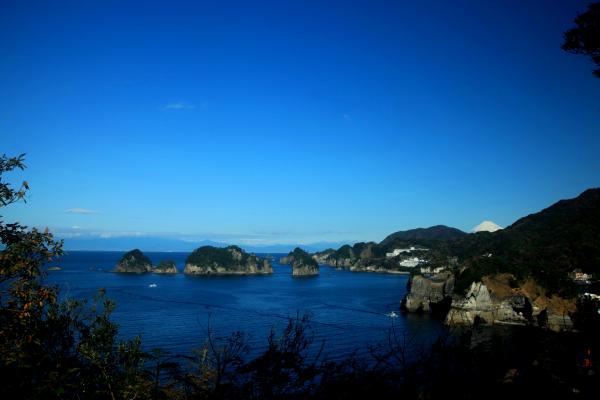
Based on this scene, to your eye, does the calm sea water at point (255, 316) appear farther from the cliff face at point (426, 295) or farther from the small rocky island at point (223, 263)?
the small rocky island at point (223, 263)

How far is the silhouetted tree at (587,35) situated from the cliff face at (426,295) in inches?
2561

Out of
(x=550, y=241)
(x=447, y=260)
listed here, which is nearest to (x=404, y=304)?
(x=550, y=241)

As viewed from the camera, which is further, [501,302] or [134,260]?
[134,260]

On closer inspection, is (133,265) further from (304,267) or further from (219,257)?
(304,267)

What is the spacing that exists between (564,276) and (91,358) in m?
67.3

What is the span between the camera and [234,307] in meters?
77.8

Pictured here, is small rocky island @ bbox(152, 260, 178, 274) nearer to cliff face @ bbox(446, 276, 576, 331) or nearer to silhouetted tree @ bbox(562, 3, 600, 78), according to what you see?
cliff face @ bbox(446, 276, 576, 331)

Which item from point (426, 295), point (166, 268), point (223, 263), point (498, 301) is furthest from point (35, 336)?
point (223, 263)

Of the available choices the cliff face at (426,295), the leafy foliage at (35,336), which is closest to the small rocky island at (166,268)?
the cliff face at (426,295)

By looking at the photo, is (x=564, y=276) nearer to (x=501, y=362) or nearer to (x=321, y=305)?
(x=321, y=305)

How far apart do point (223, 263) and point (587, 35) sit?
573 ft

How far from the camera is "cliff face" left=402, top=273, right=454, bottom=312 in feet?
242

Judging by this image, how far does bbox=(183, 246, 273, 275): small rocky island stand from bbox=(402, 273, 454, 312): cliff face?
368 feet

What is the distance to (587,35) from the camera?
1210 centimetres
